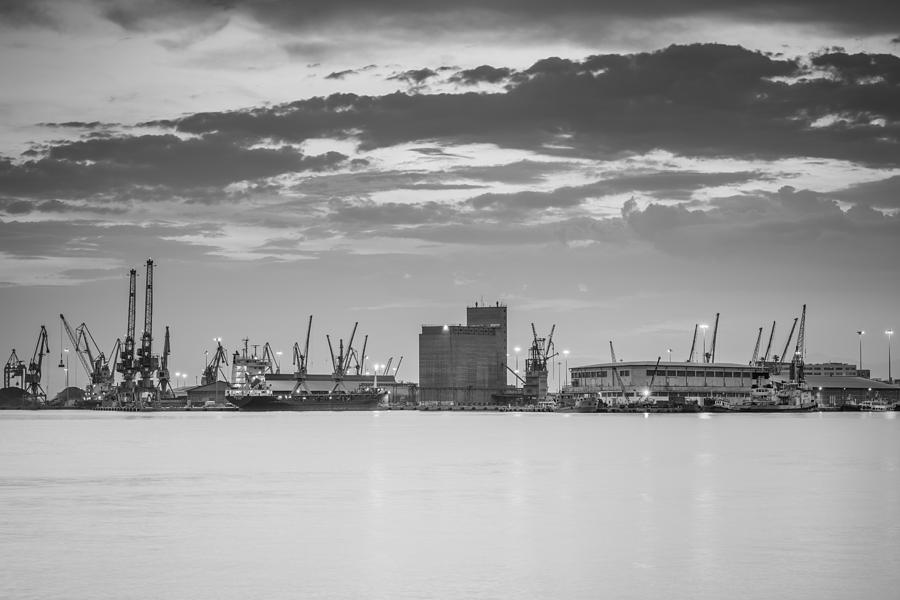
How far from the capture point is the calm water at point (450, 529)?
23203 mm

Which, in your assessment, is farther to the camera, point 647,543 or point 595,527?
point 595,527

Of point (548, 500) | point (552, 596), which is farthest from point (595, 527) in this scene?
point (552, 596)

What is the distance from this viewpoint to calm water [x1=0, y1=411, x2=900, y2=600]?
Answer: 914 inches

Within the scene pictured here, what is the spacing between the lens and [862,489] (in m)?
44.1

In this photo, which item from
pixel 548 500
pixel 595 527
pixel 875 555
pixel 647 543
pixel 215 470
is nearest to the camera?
pixel 875 555

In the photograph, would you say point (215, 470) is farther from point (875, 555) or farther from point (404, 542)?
point (875, 555)

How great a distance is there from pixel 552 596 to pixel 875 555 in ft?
30.9

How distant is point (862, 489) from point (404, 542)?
2289 centimetres

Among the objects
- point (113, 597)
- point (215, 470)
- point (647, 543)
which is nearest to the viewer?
point (113, 597)

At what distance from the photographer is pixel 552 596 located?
Answer: 21906 millimetres

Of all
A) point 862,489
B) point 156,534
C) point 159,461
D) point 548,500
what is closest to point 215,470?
point 159,461

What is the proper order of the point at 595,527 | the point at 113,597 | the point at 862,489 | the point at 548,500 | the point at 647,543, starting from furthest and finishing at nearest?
the point at 862,489, the point at 548,500, the point at 595,527, the point at 647,543, the point at 113,597

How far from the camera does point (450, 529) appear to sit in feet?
104

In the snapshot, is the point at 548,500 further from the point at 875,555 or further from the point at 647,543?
the point at 875,555
